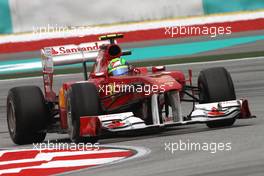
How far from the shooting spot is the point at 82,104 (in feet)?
36.7


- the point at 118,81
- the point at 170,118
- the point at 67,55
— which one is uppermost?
the point at 67,55

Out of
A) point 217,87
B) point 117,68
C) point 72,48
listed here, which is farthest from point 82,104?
point 72,48

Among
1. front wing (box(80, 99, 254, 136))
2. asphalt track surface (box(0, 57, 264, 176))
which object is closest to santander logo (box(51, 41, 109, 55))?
asphalt track surface (box(0, 57, 264, 176))

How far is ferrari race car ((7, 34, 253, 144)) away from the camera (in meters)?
11.2

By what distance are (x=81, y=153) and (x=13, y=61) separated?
18708 mm

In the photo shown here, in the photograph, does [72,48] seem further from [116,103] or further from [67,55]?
[116,103]

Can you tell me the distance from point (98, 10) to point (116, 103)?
57.2ft

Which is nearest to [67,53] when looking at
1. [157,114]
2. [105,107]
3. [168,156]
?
[105,107]

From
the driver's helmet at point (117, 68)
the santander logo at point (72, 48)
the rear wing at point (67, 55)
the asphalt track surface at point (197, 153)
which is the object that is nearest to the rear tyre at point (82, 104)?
the asphalt track surface at point (197, 153)

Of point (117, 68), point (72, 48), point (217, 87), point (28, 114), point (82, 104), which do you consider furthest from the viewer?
point (72, 48)

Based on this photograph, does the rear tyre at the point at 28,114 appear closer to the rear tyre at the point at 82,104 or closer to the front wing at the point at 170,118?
the rear tyre at the point at 82,104

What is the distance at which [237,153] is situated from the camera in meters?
9.04

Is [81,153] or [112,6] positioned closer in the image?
[81,153]

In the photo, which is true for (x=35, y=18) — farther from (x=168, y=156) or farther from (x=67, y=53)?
(x=168, y=156)
